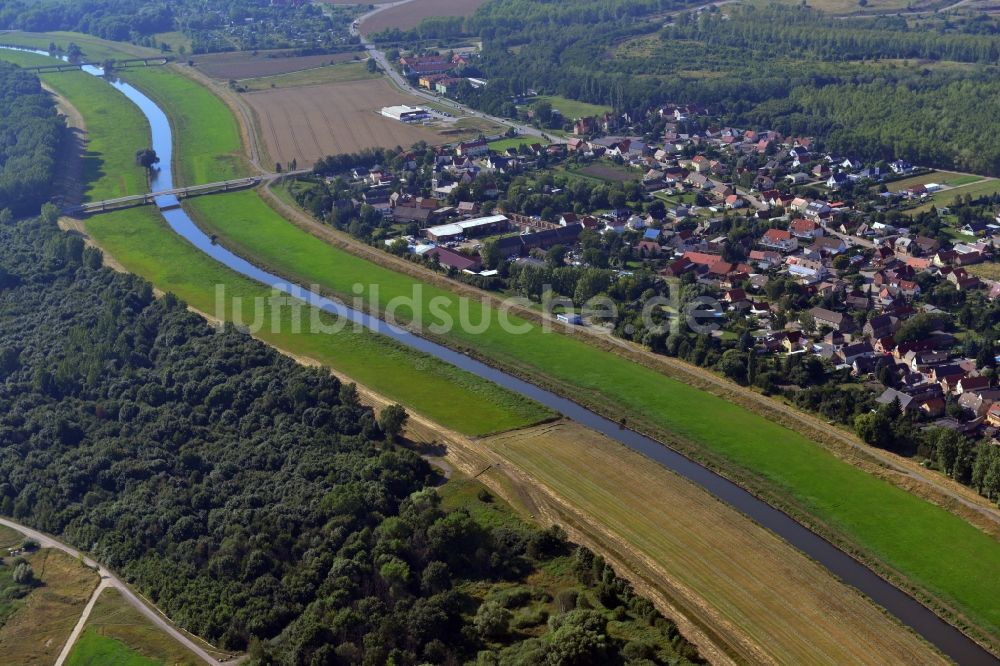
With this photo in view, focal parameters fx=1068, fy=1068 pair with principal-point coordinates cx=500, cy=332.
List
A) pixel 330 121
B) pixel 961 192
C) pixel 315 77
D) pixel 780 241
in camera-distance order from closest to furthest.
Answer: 1. pixel 780 241
2. pixel 961 192
3. pixel 330 121
4. pixel 315 77

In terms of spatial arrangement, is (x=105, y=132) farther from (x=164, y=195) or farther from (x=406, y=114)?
(x=406, y=114)

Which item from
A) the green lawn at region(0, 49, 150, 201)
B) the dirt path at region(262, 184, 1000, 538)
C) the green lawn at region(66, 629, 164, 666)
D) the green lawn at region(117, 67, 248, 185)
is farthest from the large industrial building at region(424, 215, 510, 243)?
the green lawn at region(66, 629, 164, 666)

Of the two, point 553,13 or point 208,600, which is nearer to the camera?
point 208,600

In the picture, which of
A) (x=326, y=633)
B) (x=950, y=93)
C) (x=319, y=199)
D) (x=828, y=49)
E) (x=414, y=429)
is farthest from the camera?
(x=828, y=49)

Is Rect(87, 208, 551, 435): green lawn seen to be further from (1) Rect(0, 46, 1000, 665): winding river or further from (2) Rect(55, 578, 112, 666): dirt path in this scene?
(2) Rect(55, 578, 112, 666): dirt path

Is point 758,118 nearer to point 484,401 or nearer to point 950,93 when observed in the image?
point 950,93

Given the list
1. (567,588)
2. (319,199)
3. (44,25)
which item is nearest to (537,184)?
(319,199)

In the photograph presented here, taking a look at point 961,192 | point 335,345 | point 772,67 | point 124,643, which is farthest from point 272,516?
point 772,67
